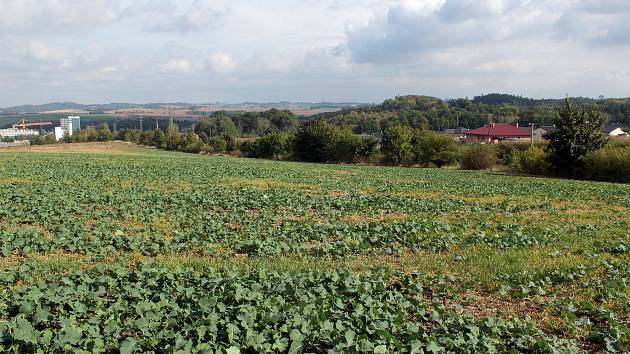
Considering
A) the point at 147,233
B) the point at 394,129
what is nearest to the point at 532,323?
the point at 147,233

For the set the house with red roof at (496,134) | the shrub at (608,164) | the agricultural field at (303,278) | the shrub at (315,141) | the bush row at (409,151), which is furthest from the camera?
the house with red roof at (496,134)

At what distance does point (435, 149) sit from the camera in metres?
66.2

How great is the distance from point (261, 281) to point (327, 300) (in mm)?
1238

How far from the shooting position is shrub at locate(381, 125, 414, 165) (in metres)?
69.4

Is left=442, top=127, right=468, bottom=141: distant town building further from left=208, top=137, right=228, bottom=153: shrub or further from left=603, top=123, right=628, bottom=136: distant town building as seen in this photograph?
left=208, top=137, right=228, bottom=153: shrub

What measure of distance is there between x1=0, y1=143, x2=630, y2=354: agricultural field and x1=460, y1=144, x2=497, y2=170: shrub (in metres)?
42.8

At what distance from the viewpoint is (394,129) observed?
2758 inches

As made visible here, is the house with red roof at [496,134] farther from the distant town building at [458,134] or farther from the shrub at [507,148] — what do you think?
the shrub at [507,148]

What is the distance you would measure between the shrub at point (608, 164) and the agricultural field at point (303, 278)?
28.3 m

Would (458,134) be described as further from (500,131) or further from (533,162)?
(533,162)

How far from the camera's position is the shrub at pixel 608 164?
40678 millimetres

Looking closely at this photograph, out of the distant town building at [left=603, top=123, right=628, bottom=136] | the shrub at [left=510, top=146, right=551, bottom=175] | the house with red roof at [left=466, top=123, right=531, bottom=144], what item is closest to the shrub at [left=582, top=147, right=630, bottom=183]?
the shrub at [left=510, top=146, right=551, bottom=175]

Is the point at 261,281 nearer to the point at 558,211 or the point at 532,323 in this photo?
the point at 532,323

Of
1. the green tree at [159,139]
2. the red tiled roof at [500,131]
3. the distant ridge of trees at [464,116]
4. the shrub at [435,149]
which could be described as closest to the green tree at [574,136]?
the shrub at [435,149]
